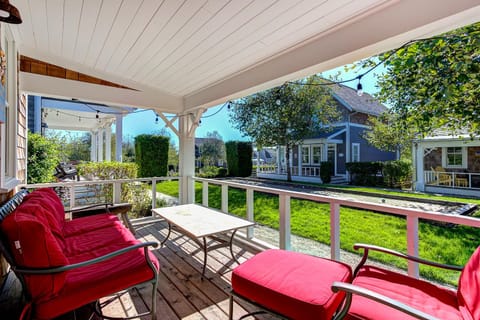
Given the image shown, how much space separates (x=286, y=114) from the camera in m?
11.0

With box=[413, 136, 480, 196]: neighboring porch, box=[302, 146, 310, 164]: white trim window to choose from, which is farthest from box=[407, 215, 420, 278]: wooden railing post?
box=[302, 146, 310, 164]: white trim window

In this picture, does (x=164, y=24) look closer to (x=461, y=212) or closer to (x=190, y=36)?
(x=190, y=36)

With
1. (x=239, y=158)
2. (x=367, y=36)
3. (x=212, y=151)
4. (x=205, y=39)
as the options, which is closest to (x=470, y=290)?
(x=367, y=36)

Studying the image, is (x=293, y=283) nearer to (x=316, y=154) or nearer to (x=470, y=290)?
(x=470, y=290)

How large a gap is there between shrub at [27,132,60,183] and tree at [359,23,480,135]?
6.20 m

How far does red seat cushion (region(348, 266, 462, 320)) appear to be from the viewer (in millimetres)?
1287

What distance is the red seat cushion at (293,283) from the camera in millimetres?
1391

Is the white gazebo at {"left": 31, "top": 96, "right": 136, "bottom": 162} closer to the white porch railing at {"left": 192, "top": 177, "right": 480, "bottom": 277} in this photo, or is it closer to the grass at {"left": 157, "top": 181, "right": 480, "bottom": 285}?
the grass at {"left": 157, "top": 181, "right": 480, "bottom": 285}

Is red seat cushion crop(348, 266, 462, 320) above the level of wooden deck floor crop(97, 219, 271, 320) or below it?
above

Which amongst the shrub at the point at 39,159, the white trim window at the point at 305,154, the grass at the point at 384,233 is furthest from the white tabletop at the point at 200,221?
the white trim window at the point at 305,154

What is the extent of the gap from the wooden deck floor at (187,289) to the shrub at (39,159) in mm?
3457

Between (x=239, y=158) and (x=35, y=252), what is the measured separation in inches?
513

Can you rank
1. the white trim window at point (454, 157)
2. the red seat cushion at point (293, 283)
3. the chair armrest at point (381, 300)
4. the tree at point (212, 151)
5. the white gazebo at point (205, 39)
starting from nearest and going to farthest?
the chair armrest at point (381, 300), the red seat cushion at point (293, 283), the white gazebo at point (205, 39), the white trim window at point (454, 157), the tree at point (212, 151)

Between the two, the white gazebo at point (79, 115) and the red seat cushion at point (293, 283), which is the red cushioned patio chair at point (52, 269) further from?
the white gazebo at point (79, 115)
